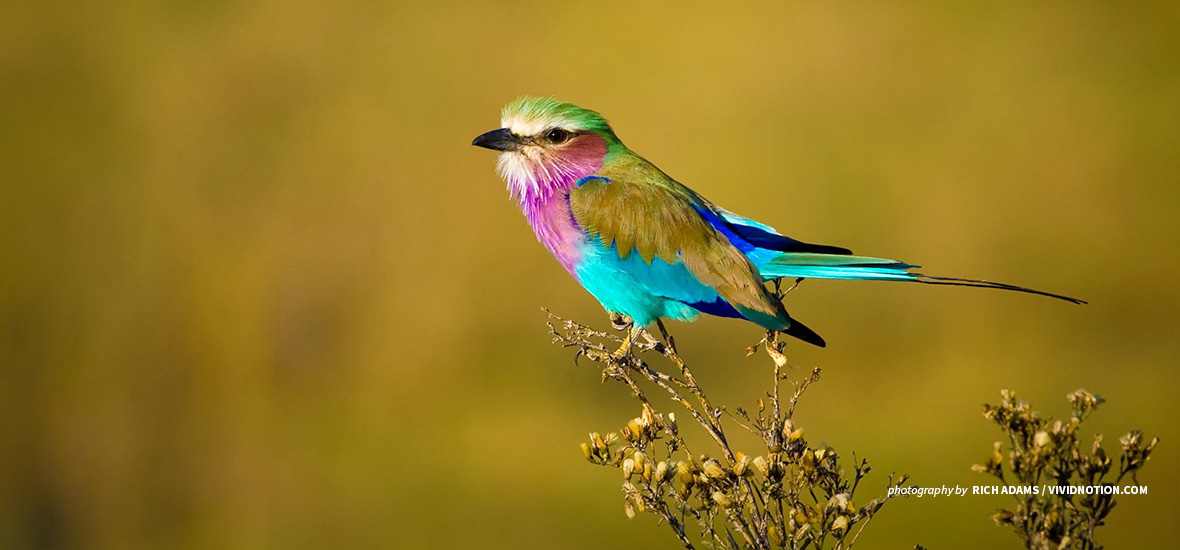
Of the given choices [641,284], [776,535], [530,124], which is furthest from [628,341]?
[776,535]

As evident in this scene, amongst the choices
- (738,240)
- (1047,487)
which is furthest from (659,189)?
(1047,487)

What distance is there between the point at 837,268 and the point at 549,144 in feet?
3.47

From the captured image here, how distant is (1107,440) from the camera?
7875 mm

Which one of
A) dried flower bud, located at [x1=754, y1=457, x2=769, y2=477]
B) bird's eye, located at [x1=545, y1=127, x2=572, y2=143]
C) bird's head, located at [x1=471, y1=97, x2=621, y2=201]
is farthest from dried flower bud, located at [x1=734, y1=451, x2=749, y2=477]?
bird's eye, located at [x1=545, y1=127, x2=572, y2=143]

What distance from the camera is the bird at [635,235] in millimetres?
3137

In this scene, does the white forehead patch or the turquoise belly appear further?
the white forehead patch

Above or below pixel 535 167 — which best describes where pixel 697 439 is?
below

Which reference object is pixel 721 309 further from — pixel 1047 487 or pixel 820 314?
pixel 820 314

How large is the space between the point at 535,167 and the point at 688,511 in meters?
1.49

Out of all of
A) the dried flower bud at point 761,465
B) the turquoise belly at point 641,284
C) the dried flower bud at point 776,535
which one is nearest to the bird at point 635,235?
the turquoise belly at point 641,284

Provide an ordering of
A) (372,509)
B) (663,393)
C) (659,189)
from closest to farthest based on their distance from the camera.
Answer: (659,189)
(663,393)
(372,509)

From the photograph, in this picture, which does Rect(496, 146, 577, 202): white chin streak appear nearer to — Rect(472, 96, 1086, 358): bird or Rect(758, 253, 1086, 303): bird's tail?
Rect(472, 96, 1086, 358): bird

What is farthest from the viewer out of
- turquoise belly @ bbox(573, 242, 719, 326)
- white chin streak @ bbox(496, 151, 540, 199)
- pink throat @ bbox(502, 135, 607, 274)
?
white chin streak @ bbox(496, 151, 540, 199)

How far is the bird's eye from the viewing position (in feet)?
11.4
